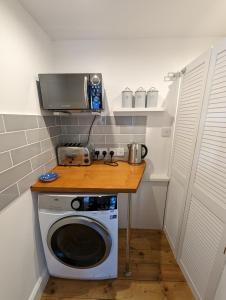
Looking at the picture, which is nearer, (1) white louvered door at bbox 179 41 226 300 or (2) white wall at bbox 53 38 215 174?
(1) white louvered door at bbox 179 41 226 300

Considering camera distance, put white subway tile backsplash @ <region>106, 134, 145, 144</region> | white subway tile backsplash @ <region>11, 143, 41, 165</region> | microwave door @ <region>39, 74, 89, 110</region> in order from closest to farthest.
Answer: white subway tile backsplash @ <region>11, 143, 41, 165</region>, microwave door @ <region>39, 74, 89, 110</region>, white subway tile backsplash @ <region>106, 134, 145, 144</region>

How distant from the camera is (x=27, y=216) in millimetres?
1069

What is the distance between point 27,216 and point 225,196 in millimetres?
1315

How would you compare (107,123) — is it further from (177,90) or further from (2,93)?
(2,93)

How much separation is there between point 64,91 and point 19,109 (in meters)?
0.37

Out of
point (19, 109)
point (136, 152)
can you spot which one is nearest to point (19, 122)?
point (19, 109)

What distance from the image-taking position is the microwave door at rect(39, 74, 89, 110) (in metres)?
1.18

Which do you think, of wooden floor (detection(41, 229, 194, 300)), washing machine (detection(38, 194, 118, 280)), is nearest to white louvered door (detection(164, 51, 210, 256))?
wooden floor (detection(41, 229, 194, 300))

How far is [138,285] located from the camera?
1309mm

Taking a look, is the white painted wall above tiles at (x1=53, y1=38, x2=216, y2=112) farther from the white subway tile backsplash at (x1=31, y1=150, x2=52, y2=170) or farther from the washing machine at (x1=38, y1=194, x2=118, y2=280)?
the washing machine at (x1=38, y1=194, x2=118, y2=280)

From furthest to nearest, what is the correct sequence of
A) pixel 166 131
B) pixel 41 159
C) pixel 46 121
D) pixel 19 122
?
pixel 166 131
pixel 46 121
pixel 41 159
pixel 19 122

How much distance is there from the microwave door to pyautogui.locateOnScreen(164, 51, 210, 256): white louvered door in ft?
2.86

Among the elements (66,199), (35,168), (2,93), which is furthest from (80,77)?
(66,199)

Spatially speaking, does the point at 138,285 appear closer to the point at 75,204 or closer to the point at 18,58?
the point at 75,204
